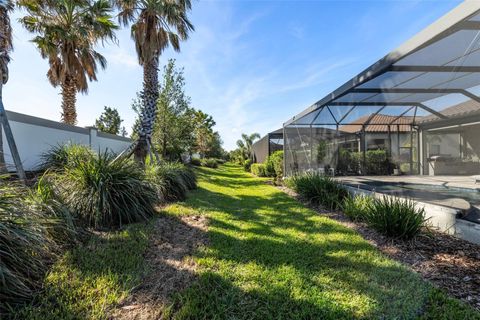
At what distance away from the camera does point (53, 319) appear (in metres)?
1.91

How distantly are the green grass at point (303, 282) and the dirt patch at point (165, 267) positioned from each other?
16 centimetres

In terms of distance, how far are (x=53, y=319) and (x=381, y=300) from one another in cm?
297

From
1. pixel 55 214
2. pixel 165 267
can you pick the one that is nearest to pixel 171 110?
pixel 55 214

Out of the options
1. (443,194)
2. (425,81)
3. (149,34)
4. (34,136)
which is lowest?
(443,194)

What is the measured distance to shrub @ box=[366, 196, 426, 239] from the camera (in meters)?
3.69

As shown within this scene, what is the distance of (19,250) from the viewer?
2340 mm

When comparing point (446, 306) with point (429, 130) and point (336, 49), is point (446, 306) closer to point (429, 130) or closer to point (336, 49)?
point (429, 130)

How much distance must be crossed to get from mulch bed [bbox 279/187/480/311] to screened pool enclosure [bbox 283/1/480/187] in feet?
5.33

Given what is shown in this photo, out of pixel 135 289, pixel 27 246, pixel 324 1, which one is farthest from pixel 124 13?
pixel 135 289

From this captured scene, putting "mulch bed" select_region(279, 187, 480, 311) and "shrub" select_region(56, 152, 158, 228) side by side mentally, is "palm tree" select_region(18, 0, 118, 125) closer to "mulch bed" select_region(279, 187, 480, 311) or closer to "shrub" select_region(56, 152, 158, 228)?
"shrub" select_region(56, 152, 158, 228)

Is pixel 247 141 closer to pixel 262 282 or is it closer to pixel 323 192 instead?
pixel 323 192

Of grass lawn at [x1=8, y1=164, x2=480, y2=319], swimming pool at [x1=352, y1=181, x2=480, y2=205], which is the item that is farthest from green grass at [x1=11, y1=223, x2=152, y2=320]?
swimming pool at [x1=352, y1=181, x2=480, y2=205]

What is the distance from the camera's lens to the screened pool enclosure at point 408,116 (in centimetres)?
389

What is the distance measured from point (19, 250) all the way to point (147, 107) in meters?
6.76
